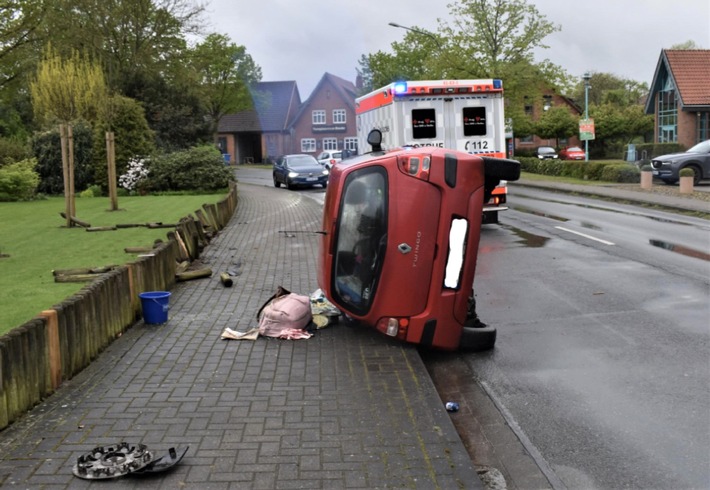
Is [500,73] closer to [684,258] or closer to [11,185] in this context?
[11,185]

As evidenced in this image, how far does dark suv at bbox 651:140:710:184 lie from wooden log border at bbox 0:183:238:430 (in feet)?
83.8

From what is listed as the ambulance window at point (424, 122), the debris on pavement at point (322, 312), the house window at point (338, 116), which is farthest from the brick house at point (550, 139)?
the debris on pavement at point (322, 312)

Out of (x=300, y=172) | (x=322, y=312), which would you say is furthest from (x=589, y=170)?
(x=322, y=312)

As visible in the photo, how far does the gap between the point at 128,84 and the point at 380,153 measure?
3176cm

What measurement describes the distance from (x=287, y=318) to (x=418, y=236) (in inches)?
70.2

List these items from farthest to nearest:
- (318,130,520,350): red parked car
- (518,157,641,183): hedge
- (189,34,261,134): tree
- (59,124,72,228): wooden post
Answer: (189,34,261,134): tree
(518,157,641,183): hedge
(59,124,72,228): wooden post
(318,130,520,350): red parked car

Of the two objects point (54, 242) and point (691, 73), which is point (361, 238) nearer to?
point (54, 242)

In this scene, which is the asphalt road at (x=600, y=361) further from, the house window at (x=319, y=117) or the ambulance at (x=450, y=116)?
the house window at (x=319, y=117)

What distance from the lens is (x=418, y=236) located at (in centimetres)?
711

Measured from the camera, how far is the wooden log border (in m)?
5.27

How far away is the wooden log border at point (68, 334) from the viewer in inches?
208

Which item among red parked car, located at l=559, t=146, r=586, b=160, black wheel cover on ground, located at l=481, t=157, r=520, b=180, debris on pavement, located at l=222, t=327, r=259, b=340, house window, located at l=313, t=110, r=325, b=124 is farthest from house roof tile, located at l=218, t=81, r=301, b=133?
black wheel cover on ground, located at l=481, t=157, r=520, b=180

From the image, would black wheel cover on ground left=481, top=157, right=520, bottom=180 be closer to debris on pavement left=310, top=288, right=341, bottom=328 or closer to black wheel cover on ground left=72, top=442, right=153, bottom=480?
debris on pavement left=310, top=288, right=341, bottom=328

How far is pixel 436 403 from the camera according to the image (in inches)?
225
